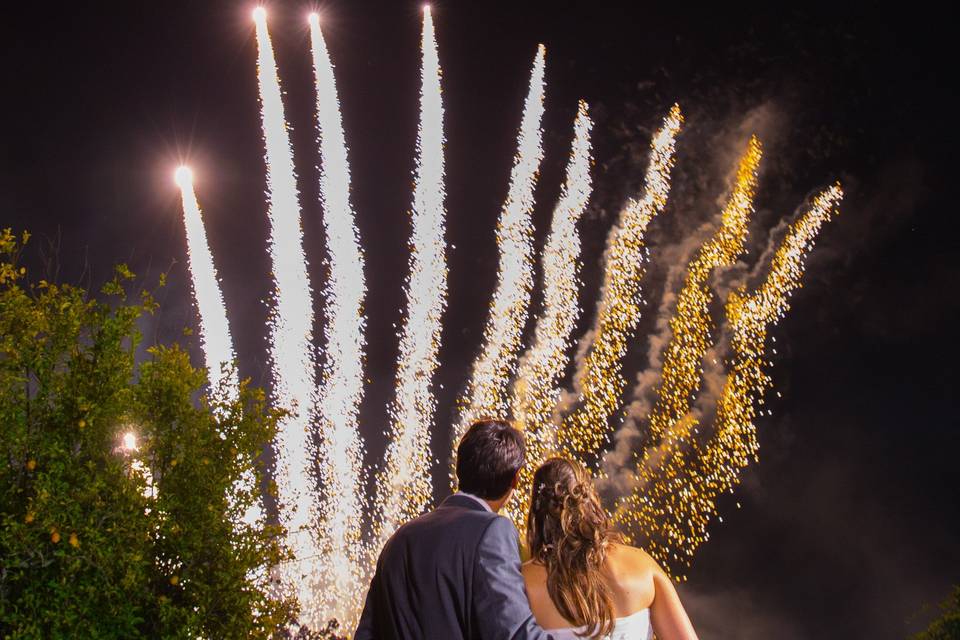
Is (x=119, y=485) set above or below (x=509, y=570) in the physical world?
above

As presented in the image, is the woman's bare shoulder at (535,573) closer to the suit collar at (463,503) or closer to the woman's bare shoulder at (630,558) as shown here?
the woman's bare shoulder at (630,558)

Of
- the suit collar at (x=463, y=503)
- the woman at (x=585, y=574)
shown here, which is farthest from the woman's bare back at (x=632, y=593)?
the suit collar at (x=463, y=503)

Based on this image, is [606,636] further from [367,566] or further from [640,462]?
[640,462]

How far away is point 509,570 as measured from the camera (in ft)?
11.2

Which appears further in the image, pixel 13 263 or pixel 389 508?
pixel 389 508

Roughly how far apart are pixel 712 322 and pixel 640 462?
609 centimetres

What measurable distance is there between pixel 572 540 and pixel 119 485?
17.2ft

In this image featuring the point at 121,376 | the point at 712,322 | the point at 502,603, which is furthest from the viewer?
the point at 712,322

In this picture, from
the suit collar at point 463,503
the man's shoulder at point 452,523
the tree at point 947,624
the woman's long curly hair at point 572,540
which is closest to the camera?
the man's shoulder at point 452,523

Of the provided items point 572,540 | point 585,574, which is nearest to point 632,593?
point 585,574

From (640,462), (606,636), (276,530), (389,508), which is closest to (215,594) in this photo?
(276,530)

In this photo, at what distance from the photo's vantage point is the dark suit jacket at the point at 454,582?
3324 mm

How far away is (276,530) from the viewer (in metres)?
9.62

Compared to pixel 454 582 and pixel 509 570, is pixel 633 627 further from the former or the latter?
pixel 454 582
